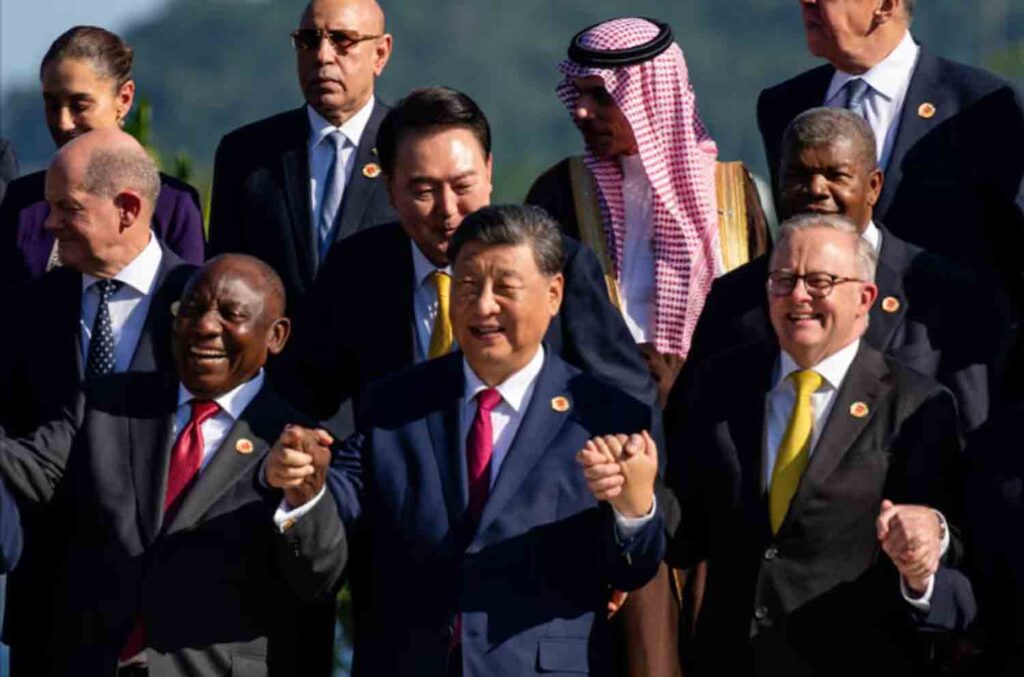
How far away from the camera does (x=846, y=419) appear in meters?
8.29

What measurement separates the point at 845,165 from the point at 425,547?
1.67m

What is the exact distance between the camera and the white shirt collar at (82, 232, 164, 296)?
8969 millimetres

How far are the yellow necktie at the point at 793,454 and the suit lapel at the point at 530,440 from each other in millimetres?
571

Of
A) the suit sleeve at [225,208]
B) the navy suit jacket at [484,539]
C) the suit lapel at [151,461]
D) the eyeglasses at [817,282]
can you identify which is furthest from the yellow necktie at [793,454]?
the suit sleeve at [225,208]

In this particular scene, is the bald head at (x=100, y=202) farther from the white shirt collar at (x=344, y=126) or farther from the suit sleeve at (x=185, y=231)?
the white shirt collar at (x=344, y=126)

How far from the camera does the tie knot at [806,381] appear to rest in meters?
8.36

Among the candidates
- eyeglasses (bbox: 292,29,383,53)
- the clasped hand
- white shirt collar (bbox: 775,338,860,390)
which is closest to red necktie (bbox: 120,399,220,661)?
the clasped hand

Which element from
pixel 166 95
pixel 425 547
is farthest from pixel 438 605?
pixel 166 95

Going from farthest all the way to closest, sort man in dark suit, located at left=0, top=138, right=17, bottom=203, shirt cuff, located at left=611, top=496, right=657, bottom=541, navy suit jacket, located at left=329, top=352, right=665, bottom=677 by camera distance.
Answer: man in dark suit, located at left=0, top=138, right=17, bottom=203
navy suit jacket, located at left=329, top=352, right=665, bottom=677
shirt cuff, located at left=611, top=496, right=657, bottom=541

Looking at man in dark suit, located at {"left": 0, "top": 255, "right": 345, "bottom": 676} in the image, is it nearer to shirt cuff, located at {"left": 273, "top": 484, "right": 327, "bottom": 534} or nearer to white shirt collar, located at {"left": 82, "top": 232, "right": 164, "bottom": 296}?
shirt cuff, located at {"left": 273, "top": 484, "right": 327, "bottom": 534}

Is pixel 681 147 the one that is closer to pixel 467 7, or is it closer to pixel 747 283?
pixel 747 283

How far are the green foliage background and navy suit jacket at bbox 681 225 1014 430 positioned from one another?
1683 inches

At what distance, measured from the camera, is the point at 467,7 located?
71.3 meters

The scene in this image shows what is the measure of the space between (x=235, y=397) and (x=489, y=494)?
798 mm
